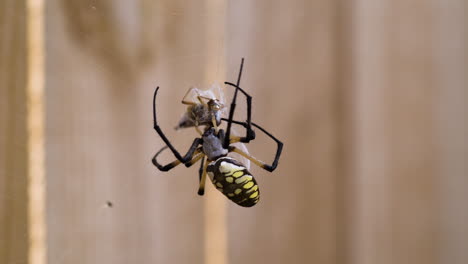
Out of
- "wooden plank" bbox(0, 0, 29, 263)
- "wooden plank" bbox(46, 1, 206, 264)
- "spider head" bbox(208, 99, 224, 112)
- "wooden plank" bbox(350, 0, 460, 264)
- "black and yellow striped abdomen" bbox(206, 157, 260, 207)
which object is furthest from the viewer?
"wooden plank" bbox(350, 0, 460, 264)

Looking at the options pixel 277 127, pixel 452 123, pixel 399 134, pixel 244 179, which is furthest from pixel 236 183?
pixel 452 123

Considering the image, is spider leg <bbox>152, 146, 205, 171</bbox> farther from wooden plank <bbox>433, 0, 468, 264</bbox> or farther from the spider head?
wooden plank <bbox>433, 0, 468, 264</bbox>

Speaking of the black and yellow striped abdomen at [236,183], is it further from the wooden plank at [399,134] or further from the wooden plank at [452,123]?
the wooden plank at [452,123]

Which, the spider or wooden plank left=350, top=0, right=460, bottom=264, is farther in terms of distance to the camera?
wooden plank left=350, top=0, right=460, bottom=264

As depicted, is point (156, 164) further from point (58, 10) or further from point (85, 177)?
point (58, 10)

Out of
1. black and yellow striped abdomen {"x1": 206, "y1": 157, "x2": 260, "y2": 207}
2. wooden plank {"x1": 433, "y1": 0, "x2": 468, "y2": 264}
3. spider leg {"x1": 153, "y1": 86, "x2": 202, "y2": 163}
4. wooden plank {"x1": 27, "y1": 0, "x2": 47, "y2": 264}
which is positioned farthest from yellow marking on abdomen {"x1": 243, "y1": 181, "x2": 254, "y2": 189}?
wooden plank {"x1": 433, "y1": 0, "x2": 468, "y2": 264}

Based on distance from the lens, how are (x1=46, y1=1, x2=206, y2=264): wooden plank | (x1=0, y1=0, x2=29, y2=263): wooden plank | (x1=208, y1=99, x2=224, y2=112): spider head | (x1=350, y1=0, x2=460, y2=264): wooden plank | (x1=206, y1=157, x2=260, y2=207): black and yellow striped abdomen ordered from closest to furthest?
(x1=0, y1=0, x2=29, y2=263): wooden plank, (x1=46, y1=1, x2=206, y2=264): wooden plank, (x1=206, y1=157, x2=260, y2=207): black and yellow striped abdomen, (x1=208, y1=99, x2=224, y2=112): spider head, (x1=350, y1=0, x2=460, y2=264): wooden plank

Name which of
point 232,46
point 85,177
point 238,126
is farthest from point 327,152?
point 85,177
